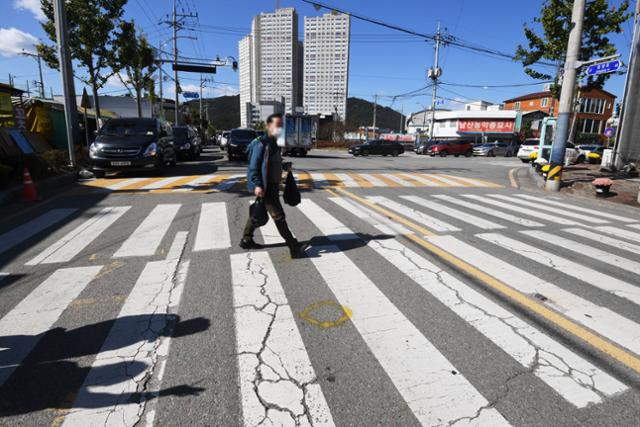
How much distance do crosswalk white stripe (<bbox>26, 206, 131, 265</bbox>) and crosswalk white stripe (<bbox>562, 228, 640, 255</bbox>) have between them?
7.71 m

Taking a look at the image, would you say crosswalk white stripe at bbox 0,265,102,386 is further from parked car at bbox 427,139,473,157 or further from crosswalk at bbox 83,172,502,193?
parked car at bbox 427,139,473,157

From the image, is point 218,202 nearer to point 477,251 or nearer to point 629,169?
point 477,251

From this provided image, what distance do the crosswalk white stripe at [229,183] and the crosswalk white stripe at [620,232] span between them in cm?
852

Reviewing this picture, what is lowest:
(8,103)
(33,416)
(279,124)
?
(33,416)

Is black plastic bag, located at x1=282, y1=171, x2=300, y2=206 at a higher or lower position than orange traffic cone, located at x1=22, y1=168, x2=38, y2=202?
higher

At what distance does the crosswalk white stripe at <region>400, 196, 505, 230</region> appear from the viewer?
22.0ft

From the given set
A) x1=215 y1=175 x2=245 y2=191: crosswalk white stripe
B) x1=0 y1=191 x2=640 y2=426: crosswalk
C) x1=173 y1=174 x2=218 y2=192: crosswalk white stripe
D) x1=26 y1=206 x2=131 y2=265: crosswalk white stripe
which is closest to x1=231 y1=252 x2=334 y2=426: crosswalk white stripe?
x1=0 y1=191 x2=640 y2=426: crosswalk

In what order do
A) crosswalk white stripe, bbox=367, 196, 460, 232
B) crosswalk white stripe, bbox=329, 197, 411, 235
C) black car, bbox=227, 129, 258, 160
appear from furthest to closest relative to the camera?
black car, bbox=227, 129, 258, 160
crosswalk white stripe, bbox=367, 196, 460, 232
crosswalk white stripe, bbox=329, 197, 411, 235

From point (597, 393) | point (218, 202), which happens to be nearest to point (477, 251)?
point (597, 393)

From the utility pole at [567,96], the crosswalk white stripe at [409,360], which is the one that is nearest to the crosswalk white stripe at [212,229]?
the crosswalk white stripe at [409,360]

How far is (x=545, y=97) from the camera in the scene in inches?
2712

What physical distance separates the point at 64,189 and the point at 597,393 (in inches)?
458

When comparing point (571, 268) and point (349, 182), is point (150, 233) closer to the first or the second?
point (571, 268)

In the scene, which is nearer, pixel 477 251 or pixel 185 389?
pixel 185 389
